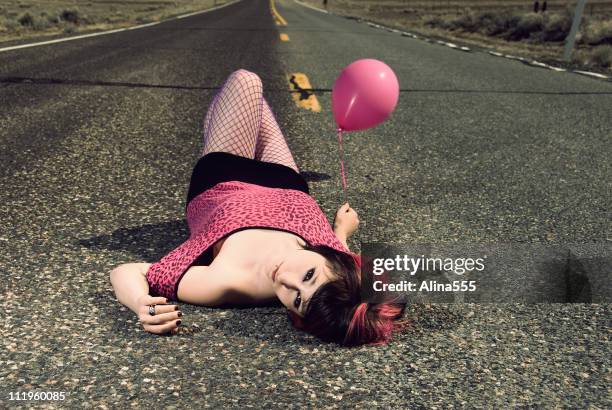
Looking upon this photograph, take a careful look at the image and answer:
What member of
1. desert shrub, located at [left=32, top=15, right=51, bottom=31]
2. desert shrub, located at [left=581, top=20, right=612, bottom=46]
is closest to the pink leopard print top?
desert shrub, located at [left=32, top=15, right=51, bottom=31]

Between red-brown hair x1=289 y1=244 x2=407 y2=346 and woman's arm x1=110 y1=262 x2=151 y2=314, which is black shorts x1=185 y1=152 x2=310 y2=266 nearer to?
woman's arm x1=110 y1=262 x2=151 y2=314

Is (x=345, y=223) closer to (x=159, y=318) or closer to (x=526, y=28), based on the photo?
(x=159, y=318)

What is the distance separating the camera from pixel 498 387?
2.02 meters

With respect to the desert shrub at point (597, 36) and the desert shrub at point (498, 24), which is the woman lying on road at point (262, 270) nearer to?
the desert shrub at point (597, 36)

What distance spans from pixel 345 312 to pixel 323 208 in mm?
1488

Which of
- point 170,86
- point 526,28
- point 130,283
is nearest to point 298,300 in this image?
point 130,283

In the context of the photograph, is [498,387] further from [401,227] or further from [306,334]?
[401,227]

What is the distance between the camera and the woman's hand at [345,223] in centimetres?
302

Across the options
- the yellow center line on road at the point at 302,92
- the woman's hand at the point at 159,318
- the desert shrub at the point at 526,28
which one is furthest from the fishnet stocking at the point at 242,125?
the desert shrub at the point at 526,28

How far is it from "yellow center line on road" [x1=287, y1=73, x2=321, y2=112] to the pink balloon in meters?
3.09

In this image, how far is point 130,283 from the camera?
240 centimetres

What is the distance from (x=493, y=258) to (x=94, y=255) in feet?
6.39

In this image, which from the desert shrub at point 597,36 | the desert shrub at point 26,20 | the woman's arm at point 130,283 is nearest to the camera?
the woman's arm at point 130,283

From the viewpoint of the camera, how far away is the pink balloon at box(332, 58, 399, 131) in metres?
3.28
